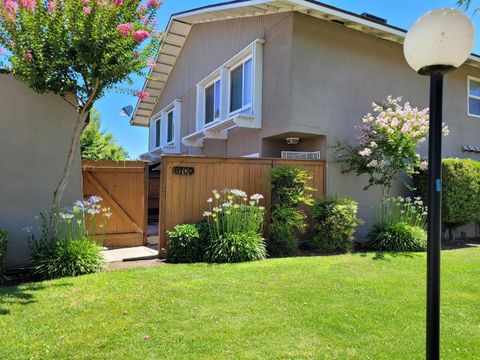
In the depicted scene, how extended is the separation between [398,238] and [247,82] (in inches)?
239

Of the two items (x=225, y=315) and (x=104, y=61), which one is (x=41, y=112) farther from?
(x=225, y=315)

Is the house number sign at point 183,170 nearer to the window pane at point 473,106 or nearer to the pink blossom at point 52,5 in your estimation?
the pink blossom at point 52,5

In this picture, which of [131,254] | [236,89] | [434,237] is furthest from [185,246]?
[236,89]

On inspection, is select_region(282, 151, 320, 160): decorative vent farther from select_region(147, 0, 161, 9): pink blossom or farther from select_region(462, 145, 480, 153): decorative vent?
select_region(462, 145, 480, 153): decorative vent

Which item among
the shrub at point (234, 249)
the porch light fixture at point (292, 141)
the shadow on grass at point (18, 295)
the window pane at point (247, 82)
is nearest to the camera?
the shadow on grass at point (18, 295)

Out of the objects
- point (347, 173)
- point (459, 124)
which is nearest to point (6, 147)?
point (347, 173)

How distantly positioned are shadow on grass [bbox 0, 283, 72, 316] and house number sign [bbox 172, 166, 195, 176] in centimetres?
315

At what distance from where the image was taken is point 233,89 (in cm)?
1202

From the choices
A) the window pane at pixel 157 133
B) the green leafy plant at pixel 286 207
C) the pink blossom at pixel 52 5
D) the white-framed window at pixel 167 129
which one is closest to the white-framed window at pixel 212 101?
the white-framed window at pixel 167 129

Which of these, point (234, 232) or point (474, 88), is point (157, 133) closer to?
point (234, 232)

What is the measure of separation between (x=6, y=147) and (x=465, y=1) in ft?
24.1

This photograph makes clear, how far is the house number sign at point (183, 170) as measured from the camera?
7863mm

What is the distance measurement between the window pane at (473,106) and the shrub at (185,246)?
10.8 m

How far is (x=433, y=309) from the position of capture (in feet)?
8.80
